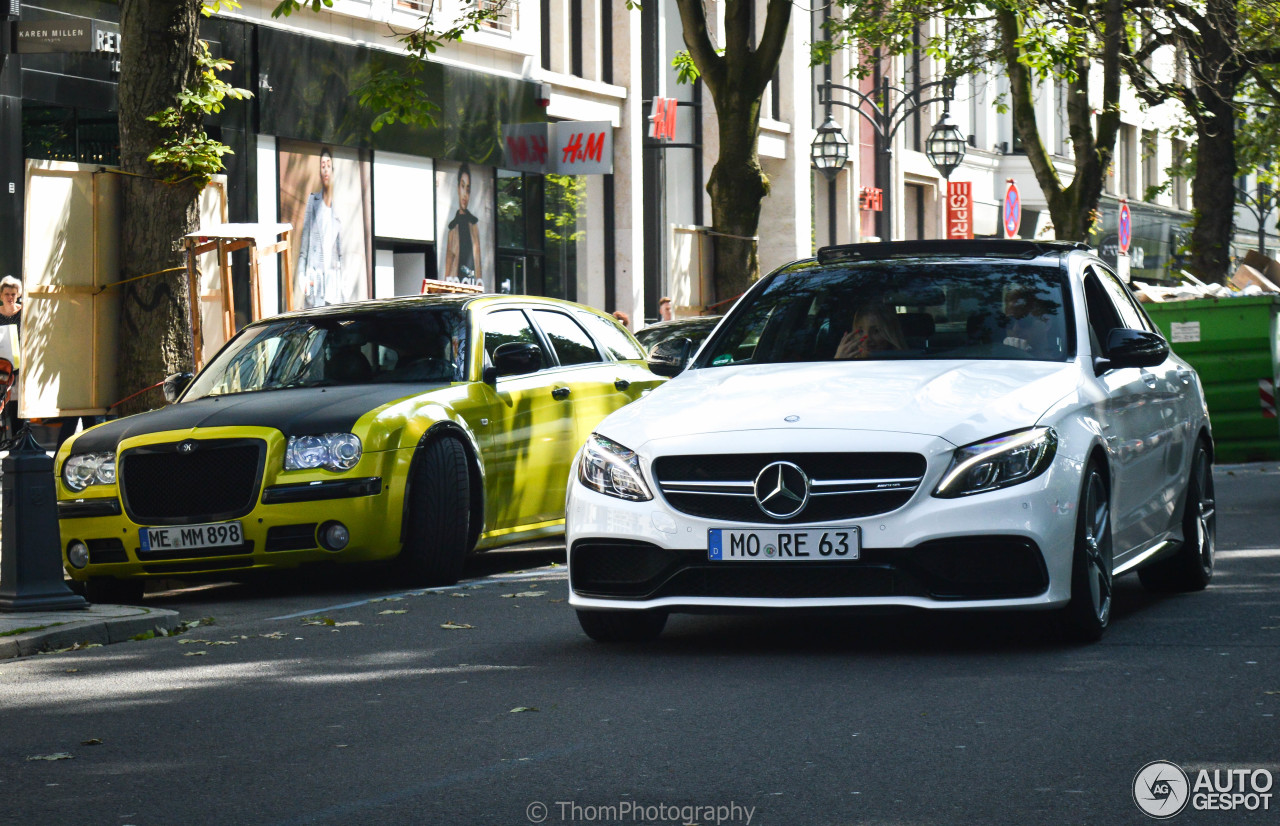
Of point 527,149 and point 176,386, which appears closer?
point 176,386

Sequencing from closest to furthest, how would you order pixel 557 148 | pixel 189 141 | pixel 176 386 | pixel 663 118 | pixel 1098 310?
pixel 1098 310 < pixel 176 386 < pixel 189 141 < pixel 557 148 < pixel 663 118

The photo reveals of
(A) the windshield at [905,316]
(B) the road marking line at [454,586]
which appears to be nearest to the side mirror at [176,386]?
(B) the road marking line at [454,586]

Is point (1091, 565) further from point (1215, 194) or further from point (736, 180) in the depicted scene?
point (1215, 194)

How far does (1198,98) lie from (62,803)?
2814 cm

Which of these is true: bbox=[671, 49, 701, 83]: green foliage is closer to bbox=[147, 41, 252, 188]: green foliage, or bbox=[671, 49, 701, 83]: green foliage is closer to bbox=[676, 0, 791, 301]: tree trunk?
bbox=[676, 0, 791, 301]: tree trunk

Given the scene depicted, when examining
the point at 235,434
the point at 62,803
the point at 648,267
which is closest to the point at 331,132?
the point at 648,267

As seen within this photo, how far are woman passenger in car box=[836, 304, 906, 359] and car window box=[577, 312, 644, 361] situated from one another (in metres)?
4.66

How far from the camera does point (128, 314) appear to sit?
14.1 m

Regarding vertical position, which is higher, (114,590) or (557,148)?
(557,148)

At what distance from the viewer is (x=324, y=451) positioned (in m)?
10.4

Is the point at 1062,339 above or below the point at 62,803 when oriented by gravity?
above

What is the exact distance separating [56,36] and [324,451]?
11038 mm

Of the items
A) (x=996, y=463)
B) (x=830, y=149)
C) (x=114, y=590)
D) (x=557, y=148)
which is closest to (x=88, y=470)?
(x=114, y=590)

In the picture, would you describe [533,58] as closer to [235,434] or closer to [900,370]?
[235,434]
